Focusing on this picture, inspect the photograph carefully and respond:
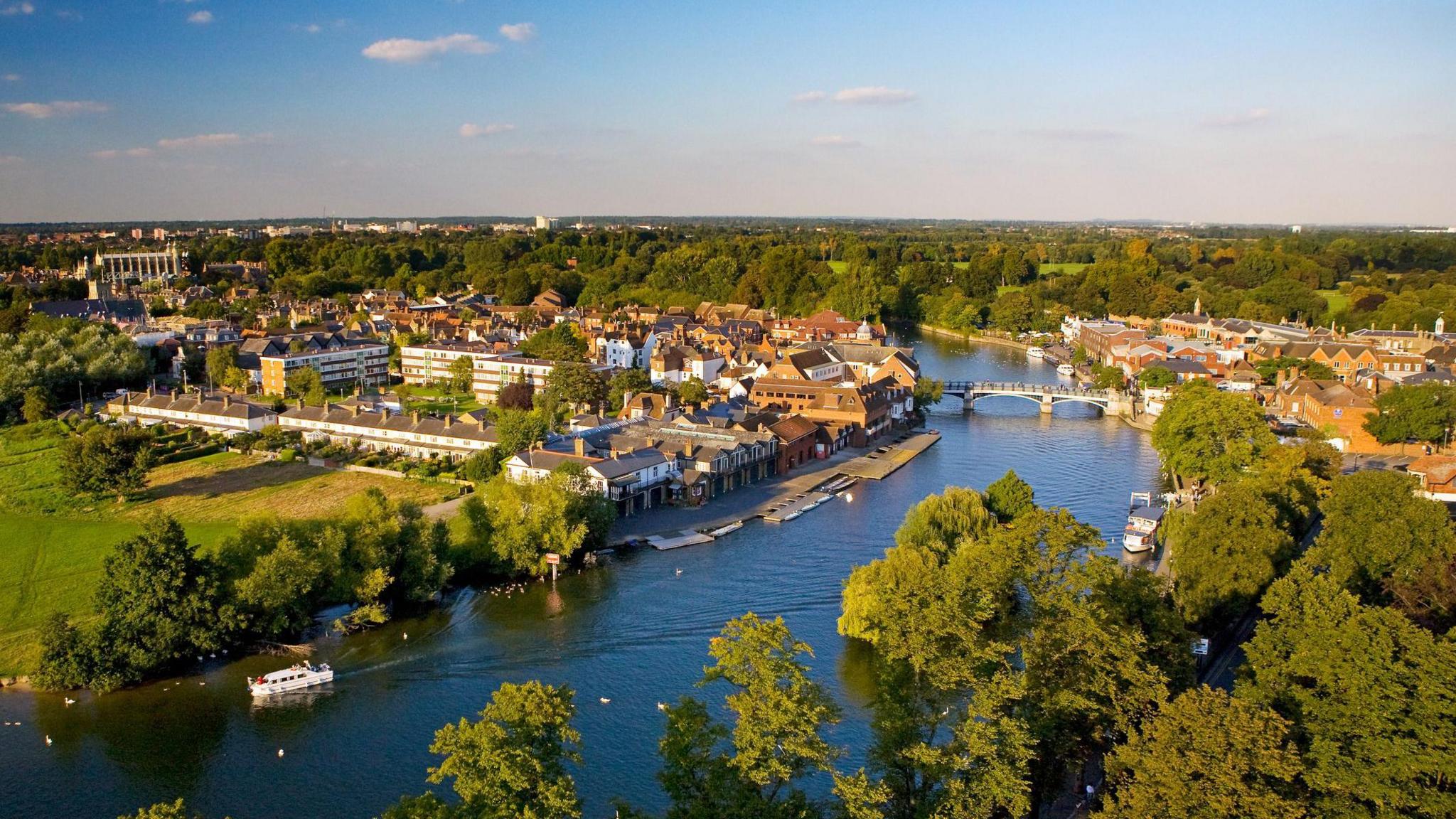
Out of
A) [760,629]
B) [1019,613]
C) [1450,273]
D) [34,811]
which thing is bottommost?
[34,811]

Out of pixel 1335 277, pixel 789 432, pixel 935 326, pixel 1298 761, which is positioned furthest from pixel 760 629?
pixel 1335 277

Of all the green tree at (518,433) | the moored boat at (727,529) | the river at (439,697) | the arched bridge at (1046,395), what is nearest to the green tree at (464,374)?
the green tree at (518,433)

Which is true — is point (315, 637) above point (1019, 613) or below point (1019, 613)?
below

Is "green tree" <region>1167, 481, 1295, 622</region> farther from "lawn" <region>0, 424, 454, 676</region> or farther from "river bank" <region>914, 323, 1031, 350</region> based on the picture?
"river bank" <region>914, 323, 1031, 350</region>

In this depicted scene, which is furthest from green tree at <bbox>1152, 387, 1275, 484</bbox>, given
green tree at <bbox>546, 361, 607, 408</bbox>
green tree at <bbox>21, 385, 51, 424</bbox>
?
green tree at <bbox>21, 385, 51, 424</bbox>

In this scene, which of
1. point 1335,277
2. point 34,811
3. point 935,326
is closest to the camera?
point 34,811

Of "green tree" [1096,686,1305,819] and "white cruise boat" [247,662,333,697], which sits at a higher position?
"green tree" [1096,686,1305,819]

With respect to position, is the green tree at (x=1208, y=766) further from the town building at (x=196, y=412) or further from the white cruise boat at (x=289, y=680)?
the town building at (x=196, y=412)

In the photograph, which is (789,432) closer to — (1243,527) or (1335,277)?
Answer: (1243,527)
